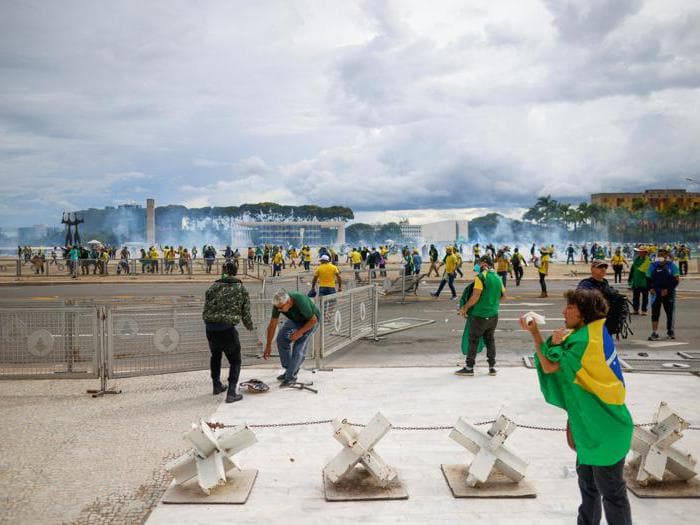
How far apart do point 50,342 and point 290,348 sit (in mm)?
3347

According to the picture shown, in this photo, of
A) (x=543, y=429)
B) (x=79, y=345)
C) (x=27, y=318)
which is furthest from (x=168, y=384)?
(x=543, y=429)

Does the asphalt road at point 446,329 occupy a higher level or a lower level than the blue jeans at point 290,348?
lower

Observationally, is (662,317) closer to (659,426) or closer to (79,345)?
(659,426)

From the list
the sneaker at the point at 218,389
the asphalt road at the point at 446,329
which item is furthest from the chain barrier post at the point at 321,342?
the sneaker at the point at 218,389

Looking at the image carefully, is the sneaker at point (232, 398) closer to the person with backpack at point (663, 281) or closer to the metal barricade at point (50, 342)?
the metal barricade at point (50, 342)

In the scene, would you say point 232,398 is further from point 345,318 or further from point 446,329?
point 446,329

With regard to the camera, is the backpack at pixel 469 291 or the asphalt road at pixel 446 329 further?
the asphalt road at pixel 446 329

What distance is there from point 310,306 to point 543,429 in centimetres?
330

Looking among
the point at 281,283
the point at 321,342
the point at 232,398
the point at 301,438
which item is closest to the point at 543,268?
the point at 281,283

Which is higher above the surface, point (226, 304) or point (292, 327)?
point (226, 304)

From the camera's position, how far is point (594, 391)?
12.0 ft

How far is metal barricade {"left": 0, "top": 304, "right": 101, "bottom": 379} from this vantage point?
8461 mm

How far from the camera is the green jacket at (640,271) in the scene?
49.6 ft

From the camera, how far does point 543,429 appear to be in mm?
6434
